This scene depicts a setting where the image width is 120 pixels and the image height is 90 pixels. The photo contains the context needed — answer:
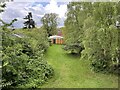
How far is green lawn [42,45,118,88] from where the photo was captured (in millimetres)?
6651

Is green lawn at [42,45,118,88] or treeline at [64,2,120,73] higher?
treeline at [64,2,120,73]

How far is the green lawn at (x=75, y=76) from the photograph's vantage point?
6.65 meters

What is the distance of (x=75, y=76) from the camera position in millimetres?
7465

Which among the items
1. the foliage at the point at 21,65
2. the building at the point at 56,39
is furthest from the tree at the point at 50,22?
the foliage at the point at 21,65

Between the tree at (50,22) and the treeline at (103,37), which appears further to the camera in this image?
the tree at (50,22)

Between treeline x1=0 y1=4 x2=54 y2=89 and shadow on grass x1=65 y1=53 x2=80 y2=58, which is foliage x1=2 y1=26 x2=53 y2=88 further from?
shadow on grass x1=65 y1=53 x2=80 y2=58

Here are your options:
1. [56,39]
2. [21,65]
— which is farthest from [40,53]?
[56,39]

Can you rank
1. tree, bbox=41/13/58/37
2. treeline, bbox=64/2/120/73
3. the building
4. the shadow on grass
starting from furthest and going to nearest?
the building → tree, bbox=41/13/58/37 → the shadow on grass → treeline, bbox=64/2/120/73

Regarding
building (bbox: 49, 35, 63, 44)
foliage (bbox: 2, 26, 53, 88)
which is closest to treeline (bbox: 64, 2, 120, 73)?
foliage (bbox: 2, 26, 53, 88)

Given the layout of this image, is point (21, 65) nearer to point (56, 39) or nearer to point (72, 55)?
point (72, 55)

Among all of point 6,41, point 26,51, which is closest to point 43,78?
point 26,51

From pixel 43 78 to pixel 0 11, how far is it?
106 inches

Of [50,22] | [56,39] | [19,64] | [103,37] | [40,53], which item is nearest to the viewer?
[19,64]

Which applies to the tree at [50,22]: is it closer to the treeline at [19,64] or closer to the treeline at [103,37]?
the treeline at [103,37]
